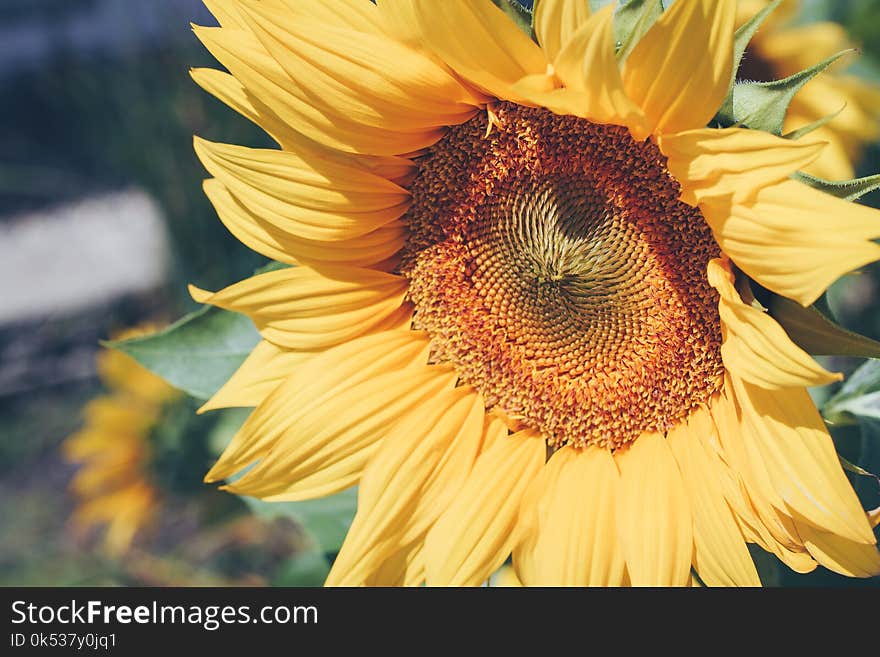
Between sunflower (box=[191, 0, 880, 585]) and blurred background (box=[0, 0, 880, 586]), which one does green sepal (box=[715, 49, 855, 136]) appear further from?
blurred background (box=[0, 0, 880, 586])

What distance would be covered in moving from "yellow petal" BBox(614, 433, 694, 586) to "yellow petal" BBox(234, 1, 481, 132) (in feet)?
1.53

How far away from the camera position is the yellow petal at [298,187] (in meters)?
1.00

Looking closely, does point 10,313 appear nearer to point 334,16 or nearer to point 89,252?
point 89,252

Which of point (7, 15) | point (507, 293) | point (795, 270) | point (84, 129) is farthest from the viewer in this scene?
point (7, 15)

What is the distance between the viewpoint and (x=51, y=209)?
3.57 m

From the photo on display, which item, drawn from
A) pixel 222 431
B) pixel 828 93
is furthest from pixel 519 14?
pixel 828 93

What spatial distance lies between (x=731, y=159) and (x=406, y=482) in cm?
53

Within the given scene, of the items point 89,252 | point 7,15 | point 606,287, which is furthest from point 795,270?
point 7,15

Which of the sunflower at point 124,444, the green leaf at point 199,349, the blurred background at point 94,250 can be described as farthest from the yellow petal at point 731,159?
the sunflower at point 124,444

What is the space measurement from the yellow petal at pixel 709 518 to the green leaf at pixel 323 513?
0.55 m

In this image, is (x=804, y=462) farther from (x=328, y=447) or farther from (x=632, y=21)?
(x=328, y=447)

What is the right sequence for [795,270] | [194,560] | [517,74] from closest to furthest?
[795,270], [517,74], [194,560]

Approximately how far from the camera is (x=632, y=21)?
0.80 meters

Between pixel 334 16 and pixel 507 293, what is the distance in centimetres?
40
